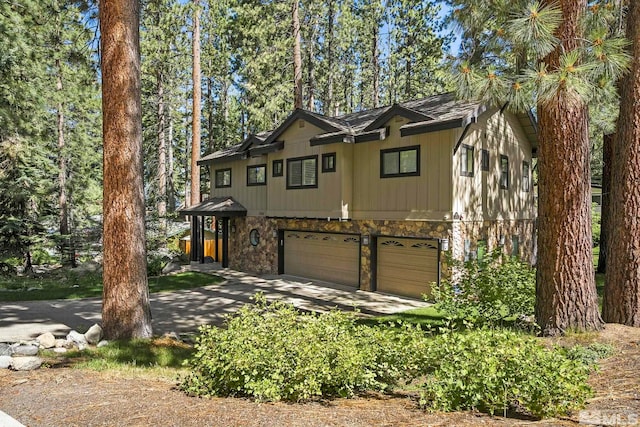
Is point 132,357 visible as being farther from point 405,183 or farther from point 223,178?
point 223,178

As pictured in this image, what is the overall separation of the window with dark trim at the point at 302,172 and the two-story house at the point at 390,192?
4 cm

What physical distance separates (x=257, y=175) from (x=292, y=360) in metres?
14.1

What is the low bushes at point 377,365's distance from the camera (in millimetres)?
3547

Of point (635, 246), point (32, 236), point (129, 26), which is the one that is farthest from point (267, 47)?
point (635, 246)

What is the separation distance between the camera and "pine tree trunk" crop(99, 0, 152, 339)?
283 inches

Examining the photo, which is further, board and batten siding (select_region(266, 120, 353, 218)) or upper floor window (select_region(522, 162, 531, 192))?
upper floor window (select_region(522, 162, 531, 192))

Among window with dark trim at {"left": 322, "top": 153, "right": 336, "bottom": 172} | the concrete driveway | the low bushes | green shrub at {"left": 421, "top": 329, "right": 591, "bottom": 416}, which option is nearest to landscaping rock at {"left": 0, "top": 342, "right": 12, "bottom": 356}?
the concrete driveway

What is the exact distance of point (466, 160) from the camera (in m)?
12.1

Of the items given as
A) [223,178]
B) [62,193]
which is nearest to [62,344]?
[223,178]

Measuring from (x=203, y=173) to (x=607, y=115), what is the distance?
27.6m

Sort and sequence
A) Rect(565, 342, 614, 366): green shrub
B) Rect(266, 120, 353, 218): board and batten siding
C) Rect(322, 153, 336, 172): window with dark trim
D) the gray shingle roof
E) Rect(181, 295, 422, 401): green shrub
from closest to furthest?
Rect(181, 295, 422, 401): green shrub < Rect(565, 342, 614, 366): green shrub < the gray shingle roof < Rect(266, 120, 353, 218): board and batten siding < Rect(322, 153, 336, 172): window with dark trim

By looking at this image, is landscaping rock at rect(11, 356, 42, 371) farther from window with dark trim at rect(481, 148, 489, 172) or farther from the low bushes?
window with dark trim at rect(481, 148, 489, 172)

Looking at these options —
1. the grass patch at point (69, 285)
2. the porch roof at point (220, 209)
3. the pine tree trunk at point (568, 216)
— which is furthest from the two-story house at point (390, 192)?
the pine tree trunk at point (568, 216)

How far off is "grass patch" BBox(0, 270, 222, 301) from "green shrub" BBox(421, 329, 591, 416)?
11.9 meters
